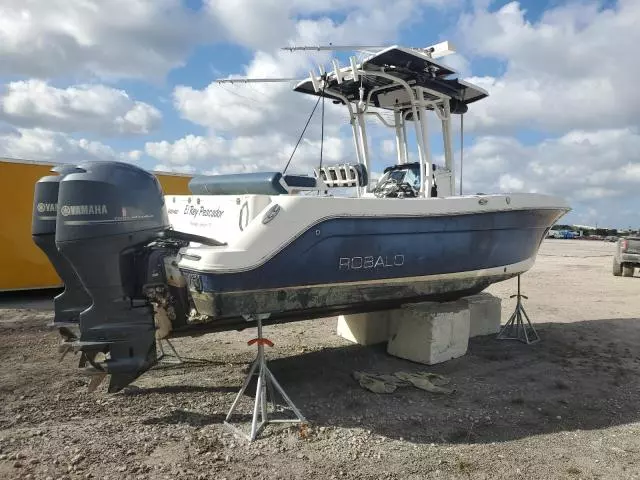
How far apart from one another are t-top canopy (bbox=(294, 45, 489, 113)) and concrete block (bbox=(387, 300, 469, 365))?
2.27 m

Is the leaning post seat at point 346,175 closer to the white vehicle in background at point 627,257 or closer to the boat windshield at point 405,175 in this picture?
the boat windshield at point 405,175

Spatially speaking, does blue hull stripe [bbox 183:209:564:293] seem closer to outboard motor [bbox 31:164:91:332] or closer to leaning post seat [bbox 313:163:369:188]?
leaning post seat [bbox 313:163:369:188]

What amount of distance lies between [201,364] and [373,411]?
1.99m

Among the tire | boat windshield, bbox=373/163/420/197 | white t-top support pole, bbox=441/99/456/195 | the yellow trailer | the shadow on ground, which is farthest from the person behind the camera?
the tire

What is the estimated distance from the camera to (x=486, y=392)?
4605 mm

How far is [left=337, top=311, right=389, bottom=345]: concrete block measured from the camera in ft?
19.9

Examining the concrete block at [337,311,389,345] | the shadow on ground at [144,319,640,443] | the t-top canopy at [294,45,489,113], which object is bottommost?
the shadow on ground at [144,319,640,443]

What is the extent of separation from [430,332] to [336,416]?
5.23 ft

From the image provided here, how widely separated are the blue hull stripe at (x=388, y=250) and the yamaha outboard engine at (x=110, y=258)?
18.0 inches

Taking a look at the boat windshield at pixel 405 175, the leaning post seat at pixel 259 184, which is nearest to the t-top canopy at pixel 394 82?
the boat windshield at pixel 405 175

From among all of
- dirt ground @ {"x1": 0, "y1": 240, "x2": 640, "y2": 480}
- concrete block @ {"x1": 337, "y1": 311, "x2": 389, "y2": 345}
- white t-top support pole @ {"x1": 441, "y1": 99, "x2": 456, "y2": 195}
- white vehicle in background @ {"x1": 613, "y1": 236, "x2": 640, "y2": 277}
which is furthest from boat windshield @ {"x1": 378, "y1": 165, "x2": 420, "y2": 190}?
white vehicle in background @ {"x1": 613, "y1": 236, "x2": 640, "y2": 277}

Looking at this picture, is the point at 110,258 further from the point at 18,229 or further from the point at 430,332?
the point at 18,229

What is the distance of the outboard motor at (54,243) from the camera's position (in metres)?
4.19

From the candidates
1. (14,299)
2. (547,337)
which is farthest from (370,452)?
(14,299)
